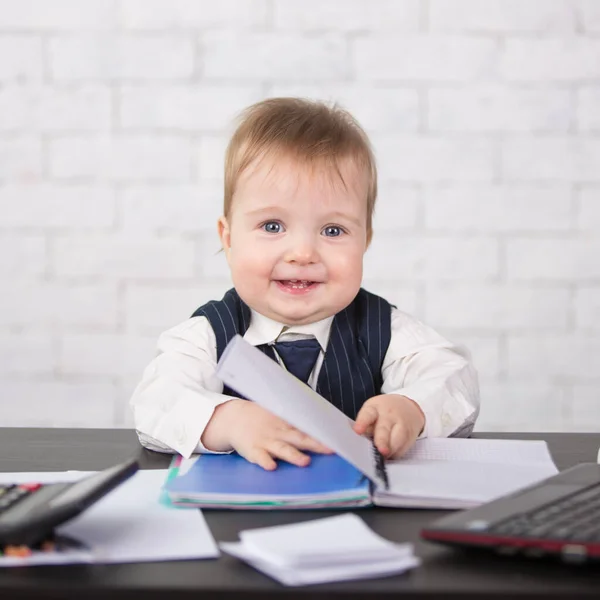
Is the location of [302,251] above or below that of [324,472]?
above

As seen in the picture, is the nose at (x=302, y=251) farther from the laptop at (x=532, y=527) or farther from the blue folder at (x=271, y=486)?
the laptop at (x=532, y=527)

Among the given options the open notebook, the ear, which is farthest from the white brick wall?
the open notebook

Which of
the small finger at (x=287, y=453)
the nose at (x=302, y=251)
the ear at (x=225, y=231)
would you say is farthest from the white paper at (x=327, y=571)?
the ear at (x=225, y=231)

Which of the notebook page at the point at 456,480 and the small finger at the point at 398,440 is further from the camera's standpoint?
the small finger at the point at 398,440

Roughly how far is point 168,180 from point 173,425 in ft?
4.29

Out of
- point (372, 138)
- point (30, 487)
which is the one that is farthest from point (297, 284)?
point (372, 138)

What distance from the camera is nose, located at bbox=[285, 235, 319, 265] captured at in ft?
4.20

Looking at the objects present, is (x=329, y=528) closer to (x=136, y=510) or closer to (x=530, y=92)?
(x=136, y=510)

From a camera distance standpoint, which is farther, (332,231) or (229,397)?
(332,231)

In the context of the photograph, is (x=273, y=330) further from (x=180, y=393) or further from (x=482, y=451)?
(x=482, y=451)

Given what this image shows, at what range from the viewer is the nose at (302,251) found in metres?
1.28

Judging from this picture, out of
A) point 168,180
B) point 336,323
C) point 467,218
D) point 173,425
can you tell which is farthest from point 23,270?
point 173,425

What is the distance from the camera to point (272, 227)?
4.31 ft

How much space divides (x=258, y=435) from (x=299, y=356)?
0.37 m
